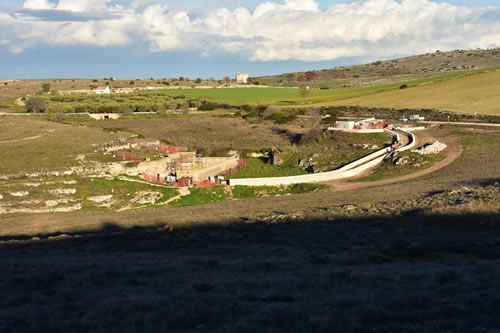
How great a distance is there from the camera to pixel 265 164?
183 feet

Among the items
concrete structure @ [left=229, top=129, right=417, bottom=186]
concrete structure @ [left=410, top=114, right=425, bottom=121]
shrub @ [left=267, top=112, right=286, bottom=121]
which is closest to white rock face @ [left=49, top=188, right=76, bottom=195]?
concrete structure @ [left=229, top=129, right=417, bottom=186]

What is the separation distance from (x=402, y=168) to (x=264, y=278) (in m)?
34.7

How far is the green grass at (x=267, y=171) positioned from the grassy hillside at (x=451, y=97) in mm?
41151

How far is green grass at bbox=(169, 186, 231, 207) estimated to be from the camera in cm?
3927

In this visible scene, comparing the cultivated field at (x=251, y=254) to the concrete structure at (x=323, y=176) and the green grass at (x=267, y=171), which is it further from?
the green grass at (x=267, y=171)

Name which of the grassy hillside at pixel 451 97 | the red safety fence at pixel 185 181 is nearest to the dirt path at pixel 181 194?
the red safety fence at pixel 185 181

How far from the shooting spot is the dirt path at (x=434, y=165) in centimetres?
4072

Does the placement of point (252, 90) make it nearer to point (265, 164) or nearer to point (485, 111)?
point (485, 111)

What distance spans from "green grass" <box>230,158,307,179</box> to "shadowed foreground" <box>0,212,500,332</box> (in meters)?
27.7

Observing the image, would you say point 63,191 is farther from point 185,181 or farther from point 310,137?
point 310,137

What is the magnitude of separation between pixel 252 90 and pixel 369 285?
152029mm

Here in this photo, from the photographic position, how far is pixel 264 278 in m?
14.4

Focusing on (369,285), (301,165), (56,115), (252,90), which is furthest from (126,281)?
(252,90)

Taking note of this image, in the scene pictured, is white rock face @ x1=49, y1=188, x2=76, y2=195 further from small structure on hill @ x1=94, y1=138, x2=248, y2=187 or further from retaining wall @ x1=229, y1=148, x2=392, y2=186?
retaining wall @ x1=229, y1=148, x2=392, y2=186
